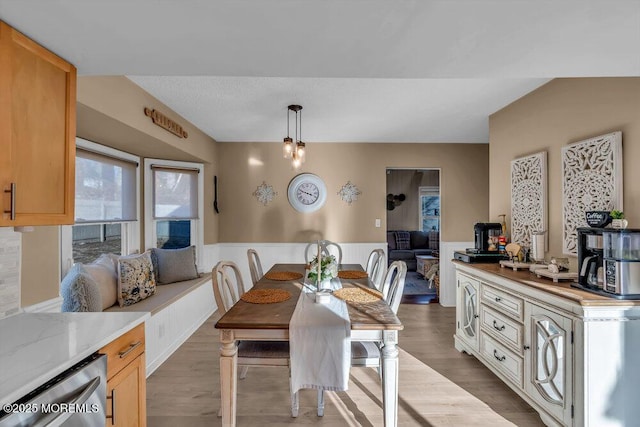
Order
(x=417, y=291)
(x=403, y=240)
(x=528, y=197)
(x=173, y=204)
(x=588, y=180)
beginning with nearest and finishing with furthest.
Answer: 1. (x=588, y=180)
2. (x=528, y=197)
3. (x=173, y=204)
4. (x=417, y=291)
5. (x=403, y=240)

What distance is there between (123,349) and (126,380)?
0.15 meters

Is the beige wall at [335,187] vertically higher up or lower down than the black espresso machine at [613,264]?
higher up

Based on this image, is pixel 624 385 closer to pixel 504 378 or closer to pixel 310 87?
pixel 504 378

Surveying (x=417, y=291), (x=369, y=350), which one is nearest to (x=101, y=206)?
(x=369, y=350)

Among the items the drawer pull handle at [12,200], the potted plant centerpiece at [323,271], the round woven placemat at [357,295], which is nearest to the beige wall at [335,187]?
the round woven placemat at [357,295]

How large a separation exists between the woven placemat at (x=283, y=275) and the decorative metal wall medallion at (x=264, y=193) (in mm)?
1673

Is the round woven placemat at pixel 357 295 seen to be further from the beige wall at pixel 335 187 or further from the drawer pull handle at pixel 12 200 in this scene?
the beige wall at pixel 335 187

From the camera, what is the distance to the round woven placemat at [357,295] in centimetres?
203

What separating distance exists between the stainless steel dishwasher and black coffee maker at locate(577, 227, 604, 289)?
252 centimetres

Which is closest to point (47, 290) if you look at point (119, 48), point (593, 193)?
point (119, 48)

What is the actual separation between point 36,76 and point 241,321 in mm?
1463

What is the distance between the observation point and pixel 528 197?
2.65 meters

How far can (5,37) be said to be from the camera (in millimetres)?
1150

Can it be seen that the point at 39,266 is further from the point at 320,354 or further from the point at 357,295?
the point at 357,295
